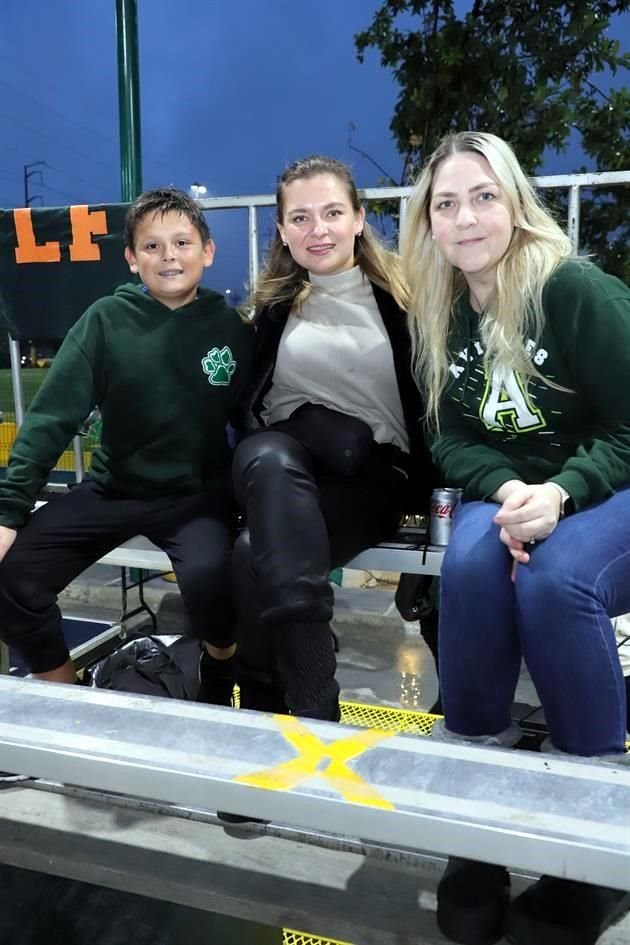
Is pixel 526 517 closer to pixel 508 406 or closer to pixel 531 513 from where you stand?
pixel 531 513

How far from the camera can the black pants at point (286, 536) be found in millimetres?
1444

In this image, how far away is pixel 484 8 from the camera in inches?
180

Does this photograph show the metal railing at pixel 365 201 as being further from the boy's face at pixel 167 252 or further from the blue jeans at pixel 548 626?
the blue jeans at pixel 548 626

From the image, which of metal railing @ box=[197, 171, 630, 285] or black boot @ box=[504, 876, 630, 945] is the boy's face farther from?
black boot @ box=[504, 876, 630, 945]

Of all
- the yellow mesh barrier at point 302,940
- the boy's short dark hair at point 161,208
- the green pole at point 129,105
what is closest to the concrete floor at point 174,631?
the yellow mesh barrier at point 302,940

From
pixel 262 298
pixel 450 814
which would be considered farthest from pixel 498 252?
pixel 450 814

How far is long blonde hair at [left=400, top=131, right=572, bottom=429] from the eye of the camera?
57.1 inches

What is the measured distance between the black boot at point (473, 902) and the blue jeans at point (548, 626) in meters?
0.21

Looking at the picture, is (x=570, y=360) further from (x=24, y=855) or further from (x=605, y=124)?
(x=605, y=124)

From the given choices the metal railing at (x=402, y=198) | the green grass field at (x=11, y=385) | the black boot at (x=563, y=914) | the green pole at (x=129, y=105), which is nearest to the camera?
the black boot at (x=563, y=914)

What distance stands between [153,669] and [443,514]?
37.3 inches

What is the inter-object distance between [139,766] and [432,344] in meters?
1.04

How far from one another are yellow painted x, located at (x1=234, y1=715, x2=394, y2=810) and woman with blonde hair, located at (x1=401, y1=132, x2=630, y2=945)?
416mm

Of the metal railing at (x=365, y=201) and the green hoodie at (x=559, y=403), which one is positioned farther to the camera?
the metal railing at (x=365, y=201)
